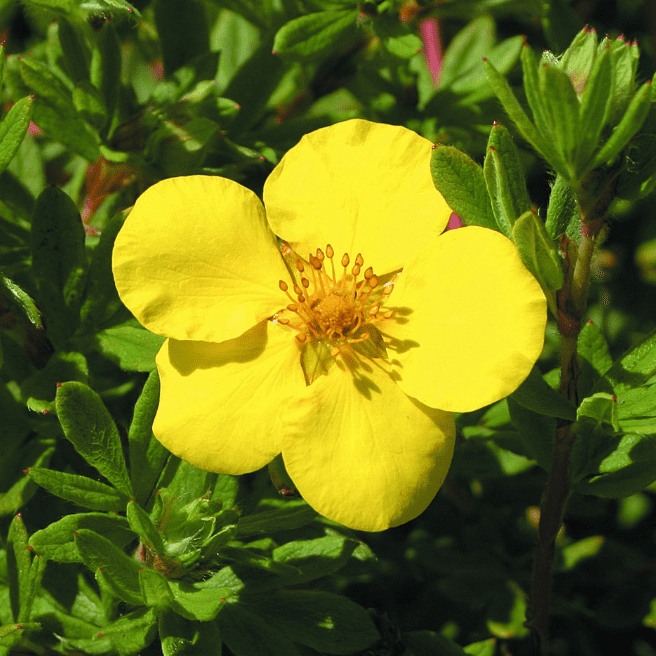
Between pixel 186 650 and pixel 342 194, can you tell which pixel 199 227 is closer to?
pixel 342 194

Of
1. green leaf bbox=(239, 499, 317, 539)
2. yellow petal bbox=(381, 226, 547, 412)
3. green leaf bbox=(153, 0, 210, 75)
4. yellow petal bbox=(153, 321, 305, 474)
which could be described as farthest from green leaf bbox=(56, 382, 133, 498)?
green leaf bbox=(153, 0, 210, 75)

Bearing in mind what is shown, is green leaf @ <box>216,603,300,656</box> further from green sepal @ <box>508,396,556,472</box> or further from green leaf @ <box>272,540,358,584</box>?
green sepal @ <box>508,396,556,472</box>

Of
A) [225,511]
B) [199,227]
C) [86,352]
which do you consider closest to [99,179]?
[86,352]

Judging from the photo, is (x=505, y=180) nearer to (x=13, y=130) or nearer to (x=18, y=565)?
(x=13, y=130)

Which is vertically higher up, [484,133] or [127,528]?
[484,133]

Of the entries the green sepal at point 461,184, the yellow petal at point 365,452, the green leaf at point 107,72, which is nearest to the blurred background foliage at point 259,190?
the green leaf at point 107,72

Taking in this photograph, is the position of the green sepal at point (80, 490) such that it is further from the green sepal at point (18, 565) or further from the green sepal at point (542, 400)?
the green sepal at point (542, 400)
